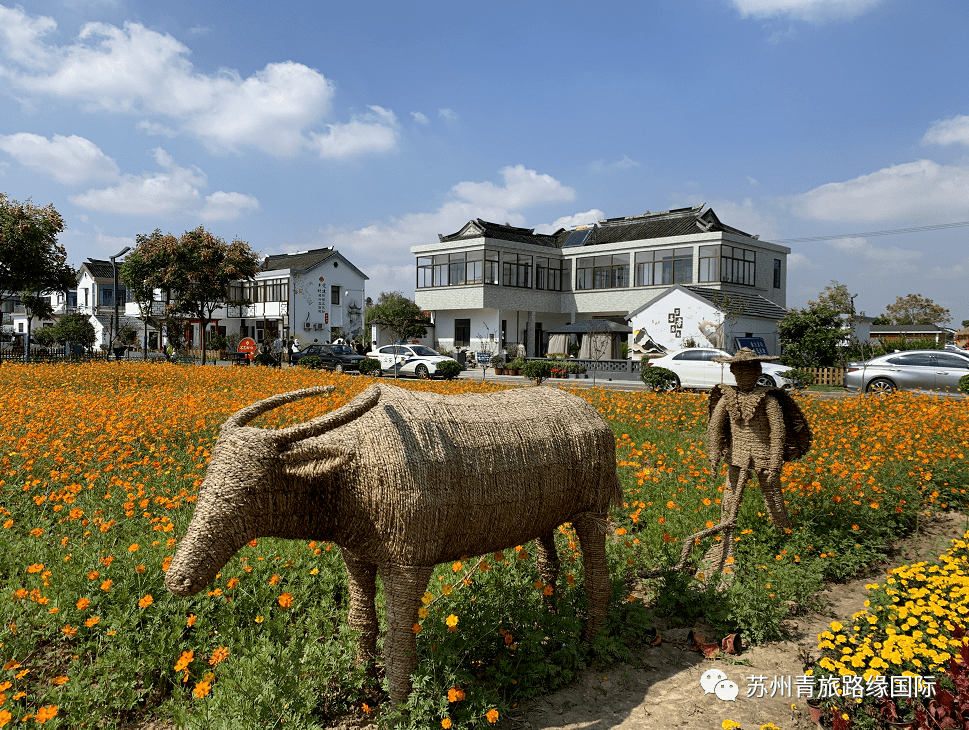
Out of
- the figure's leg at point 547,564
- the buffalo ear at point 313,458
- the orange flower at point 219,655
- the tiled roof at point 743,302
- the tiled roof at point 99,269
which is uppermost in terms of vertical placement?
the tiled roof at point 99,269

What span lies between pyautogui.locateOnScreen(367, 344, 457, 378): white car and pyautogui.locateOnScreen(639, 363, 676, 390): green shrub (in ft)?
29.4

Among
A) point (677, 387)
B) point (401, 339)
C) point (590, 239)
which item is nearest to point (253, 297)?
point (401, 339)

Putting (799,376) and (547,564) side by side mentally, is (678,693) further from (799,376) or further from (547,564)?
(799,376)

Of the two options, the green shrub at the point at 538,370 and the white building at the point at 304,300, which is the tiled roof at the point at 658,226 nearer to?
the green shrub at the point at 538,370

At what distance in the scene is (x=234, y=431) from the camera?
3059mm

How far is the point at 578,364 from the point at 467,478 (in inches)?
1066

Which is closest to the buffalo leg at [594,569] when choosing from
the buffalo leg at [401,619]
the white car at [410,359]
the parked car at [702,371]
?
the buffalo leg at [401,619]

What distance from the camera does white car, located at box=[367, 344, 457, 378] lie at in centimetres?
2752

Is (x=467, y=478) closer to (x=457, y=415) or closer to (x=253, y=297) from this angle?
(x=457, y=415)

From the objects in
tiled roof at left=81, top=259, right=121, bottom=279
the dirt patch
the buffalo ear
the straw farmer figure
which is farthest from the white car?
tiled roof at left=81, top=259, right=121, bottom=279

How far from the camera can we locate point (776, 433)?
5.67m

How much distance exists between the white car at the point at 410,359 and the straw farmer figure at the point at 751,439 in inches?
799

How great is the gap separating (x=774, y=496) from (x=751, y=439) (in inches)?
22.7

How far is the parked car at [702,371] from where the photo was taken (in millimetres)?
20188
